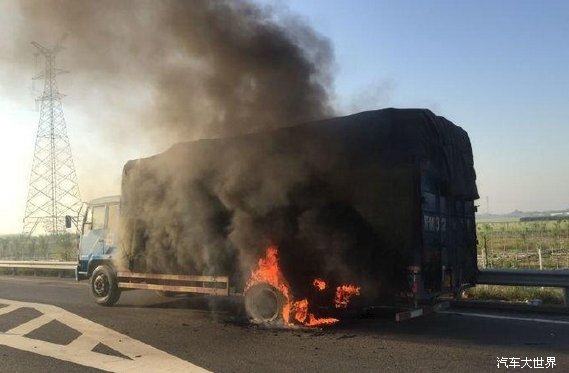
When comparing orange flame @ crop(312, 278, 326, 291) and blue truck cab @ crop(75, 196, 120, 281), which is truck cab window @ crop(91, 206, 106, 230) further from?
orange flame @ crop(312, 278, 326, 291)

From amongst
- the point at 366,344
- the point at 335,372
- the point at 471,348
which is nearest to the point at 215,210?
the point at 366,344

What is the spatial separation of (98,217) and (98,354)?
16.6ft

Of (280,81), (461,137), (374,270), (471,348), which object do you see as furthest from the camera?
(280,81)

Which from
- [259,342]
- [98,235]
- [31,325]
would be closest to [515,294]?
[259,342]

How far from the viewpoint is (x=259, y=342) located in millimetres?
6309

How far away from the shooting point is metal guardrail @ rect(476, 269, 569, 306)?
8.45 m

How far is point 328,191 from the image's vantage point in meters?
7.02

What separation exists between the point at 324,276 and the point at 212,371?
2496 mm

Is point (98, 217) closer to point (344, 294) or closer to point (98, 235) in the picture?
point (98, 235)

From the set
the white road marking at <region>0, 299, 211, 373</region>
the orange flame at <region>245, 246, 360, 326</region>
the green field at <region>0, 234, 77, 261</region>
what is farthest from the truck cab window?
the green field at <region>0, 234, 77, 261</region>

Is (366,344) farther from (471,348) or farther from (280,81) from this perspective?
(280,81)

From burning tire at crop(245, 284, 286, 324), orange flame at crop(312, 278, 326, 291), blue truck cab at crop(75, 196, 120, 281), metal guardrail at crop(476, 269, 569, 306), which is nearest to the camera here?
orange flame at crop(312, 278, 326, 291)

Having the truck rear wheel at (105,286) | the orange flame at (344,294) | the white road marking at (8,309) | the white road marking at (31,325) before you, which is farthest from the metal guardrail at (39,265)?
the orange flame at (344,294)

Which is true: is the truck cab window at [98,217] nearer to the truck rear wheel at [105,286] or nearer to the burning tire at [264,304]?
the truck rear wheel at [105,286]
